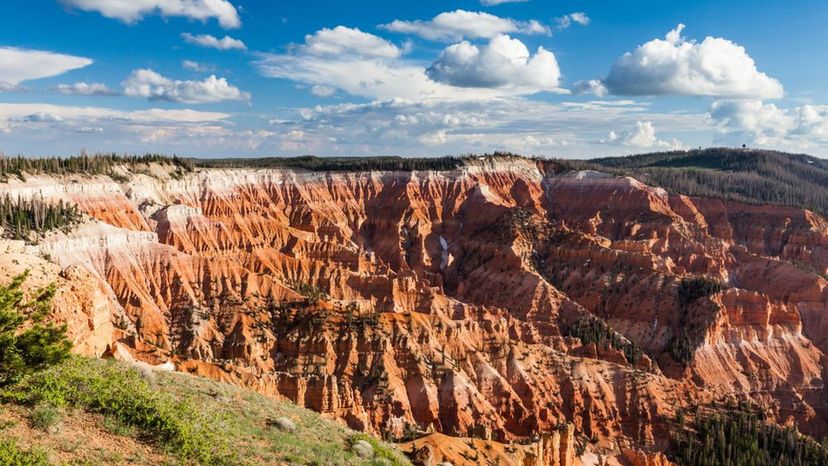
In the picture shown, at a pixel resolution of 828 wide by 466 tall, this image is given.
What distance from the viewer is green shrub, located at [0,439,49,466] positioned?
45.2ft

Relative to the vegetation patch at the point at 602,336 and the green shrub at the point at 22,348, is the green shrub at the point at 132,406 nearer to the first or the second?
the green shrub at the point at 22,348

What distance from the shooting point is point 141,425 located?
1817cm

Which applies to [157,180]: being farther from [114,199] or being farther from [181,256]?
[181,256]

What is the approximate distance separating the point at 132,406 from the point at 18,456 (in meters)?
4.68

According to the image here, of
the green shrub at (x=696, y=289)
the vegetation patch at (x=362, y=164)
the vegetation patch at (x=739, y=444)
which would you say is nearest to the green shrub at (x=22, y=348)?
the vegetation patch at (x=739, y=444)

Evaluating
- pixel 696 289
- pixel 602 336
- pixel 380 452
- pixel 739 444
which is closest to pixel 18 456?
pixel 380 452

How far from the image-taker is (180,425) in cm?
1819

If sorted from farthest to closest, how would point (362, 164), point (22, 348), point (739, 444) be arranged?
point (362, 164), point (739, 444), point (22, 348)

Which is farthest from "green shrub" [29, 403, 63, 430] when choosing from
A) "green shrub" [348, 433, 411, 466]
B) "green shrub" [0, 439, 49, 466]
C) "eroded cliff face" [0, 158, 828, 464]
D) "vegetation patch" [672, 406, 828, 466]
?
"vegetation patch" [672, 406, 828, 466]

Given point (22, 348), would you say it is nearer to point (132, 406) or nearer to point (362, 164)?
point (132, 406)

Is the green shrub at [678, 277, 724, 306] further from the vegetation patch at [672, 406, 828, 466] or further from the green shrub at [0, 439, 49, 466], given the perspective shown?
the green shrub at [0, 439, 49, 466]

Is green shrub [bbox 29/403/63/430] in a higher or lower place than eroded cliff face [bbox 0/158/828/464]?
higher

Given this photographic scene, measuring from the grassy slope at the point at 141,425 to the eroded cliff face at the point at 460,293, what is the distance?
37.3ft

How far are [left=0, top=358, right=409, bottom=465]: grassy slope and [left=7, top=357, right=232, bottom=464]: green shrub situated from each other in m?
0.03
